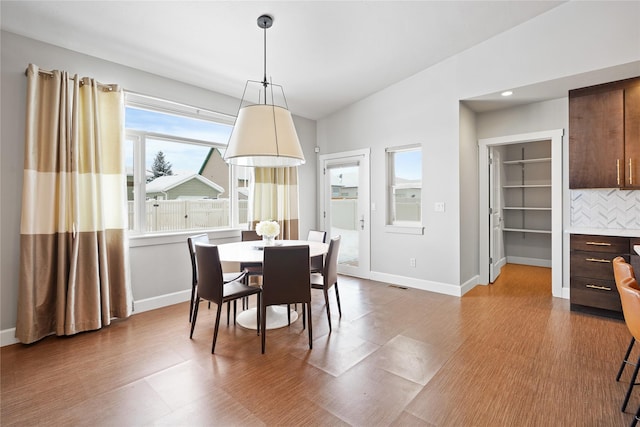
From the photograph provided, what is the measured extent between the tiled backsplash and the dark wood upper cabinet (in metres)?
0.39

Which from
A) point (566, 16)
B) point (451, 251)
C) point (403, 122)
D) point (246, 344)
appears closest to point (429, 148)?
point (403, 122)

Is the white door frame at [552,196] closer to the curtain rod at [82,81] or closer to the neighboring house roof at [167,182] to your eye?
the neighboring house roof at [167,182]

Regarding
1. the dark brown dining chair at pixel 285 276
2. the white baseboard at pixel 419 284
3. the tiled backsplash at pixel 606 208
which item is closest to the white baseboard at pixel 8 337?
the dark brown dining chair at pixel 285 276

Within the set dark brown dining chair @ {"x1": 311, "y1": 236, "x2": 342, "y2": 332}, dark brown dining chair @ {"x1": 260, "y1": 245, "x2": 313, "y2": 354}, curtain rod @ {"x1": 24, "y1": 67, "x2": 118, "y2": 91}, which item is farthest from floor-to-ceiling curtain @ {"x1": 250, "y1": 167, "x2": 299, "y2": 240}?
dark brown dining chair @ {"x1": 260, "y1": 245, "x2": 313, "y2": 354}

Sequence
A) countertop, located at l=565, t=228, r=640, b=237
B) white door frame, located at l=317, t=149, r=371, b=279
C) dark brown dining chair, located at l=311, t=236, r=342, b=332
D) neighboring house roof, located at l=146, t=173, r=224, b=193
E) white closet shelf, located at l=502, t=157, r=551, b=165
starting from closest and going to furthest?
dark brown dining chair, located at l=311, t=236, r=342, b=332 → countertop, located at l=565, t=228, r=640, b=237 → neighboring house roof, located at l=146, t=173, r=224, b=193 → white door frame, located at l=317, t=149, r=371, b=279 → white closet shelf, located at l=502, t=157, r=551, b=165

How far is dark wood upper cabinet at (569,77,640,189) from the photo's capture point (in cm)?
319

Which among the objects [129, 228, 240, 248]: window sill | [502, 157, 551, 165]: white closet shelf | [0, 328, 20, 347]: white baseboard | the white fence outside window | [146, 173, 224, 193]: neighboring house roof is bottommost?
[0, 328, 20, 347]: white baseboard

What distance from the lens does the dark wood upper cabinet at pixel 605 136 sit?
3191 millimetres

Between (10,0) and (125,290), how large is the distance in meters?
2.55

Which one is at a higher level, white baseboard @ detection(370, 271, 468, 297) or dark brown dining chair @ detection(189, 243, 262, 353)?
dark brown dining chair @ detection(189, 243, 262, 353)

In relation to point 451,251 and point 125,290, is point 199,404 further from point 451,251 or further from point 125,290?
point 451,251

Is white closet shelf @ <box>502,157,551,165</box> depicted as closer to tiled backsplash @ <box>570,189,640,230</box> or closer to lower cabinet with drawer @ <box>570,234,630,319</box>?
tiled backsplash @ <box>570,189,640,230</box>

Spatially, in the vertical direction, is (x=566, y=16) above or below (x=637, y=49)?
above

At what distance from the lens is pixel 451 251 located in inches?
160
